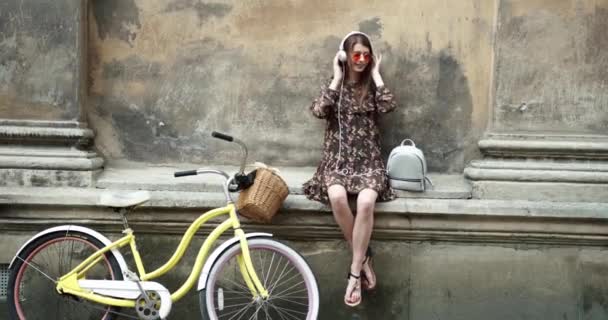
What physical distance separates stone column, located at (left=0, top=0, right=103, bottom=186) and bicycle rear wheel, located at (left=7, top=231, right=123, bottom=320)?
50cm

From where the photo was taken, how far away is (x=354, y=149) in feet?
18.5

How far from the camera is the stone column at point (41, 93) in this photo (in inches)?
225

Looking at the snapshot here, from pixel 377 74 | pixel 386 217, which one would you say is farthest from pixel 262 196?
pixel 377 74

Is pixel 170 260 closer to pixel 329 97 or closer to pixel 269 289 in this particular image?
pixel 269 289

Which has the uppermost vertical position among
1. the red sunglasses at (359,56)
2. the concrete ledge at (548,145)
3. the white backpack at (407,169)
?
the red sunglasses at (359,56)

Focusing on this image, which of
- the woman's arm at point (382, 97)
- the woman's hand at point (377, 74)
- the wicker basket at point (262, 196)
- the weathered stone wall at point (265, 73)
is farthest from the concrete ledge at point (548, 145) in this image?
the wicker basket at point (262, 196)

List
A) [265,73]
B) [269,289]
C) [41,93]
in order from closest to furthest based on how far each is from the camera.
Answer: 1. [269,289]
2. [41,93]
3. [265,73]

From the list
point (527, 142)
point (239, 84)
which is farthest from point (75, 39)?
point (527, 142)

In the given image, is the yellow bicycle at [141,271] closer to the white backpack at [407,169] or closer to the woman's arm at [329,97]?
the woman's arm at [329,97]

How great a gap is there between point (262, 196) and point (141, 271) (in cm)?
88

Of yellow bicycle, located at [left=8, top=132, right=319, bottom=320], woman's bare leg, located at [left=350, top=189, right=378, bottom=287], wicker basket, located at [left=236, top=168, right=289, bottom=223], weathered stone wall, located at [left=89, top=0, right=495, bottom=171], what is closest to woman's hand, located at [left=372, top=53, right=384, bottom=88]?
weathered stone wall, located at [left=89, top=0, right=495, bottom=171]

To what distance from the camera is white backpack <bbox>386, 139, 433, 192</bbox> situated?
18.4 ft

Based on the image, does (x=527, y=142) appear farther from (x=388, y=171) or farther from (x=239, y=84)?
(x=239, y=84)

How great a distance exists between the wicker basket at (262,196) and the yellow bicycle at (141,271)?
8cm
